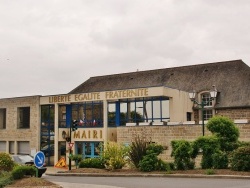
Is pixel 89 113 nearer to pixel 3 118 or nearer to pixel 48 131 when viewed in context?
pixel 48 131

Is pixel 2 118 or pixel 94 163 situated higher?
pixel 2 118

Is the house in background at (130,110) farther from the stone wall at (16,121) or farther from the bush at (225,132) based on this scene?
the bush at (225,132)

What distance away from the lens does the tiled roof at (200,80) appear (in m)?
32.2

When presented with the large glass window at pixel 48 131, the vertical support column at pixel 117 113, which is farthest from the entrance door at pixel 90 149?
the large glass window at pixel 48 131

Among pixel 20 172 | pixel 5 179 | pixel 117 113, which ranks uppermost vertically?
pixel 117 113

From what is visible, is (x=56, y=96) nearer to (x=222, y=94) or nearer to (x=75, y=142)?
(x=75, y=142)

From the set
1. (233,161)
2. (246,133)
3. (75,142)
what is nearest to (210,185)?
(233,161)

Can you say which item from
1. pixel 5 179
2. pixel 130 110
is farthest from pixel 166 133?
pixel 5 179

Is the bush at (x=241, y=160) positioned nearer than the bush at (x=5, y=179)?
No

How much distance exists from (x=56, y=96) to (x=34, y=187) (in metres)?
21.3

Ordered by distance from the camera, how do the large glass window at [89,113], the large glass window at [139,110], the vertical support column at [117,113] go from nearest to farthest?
1. the large glass window at [139,110]
2. the vertical support column at [117,113]
3. the large glass window at [89,113]

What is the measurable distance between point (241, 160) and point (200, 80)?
16503 millimetres

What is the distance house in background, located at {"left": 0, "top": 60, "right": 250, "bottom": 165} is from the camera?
Answer: 101 ft

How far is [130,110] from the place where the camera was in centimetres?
3338
